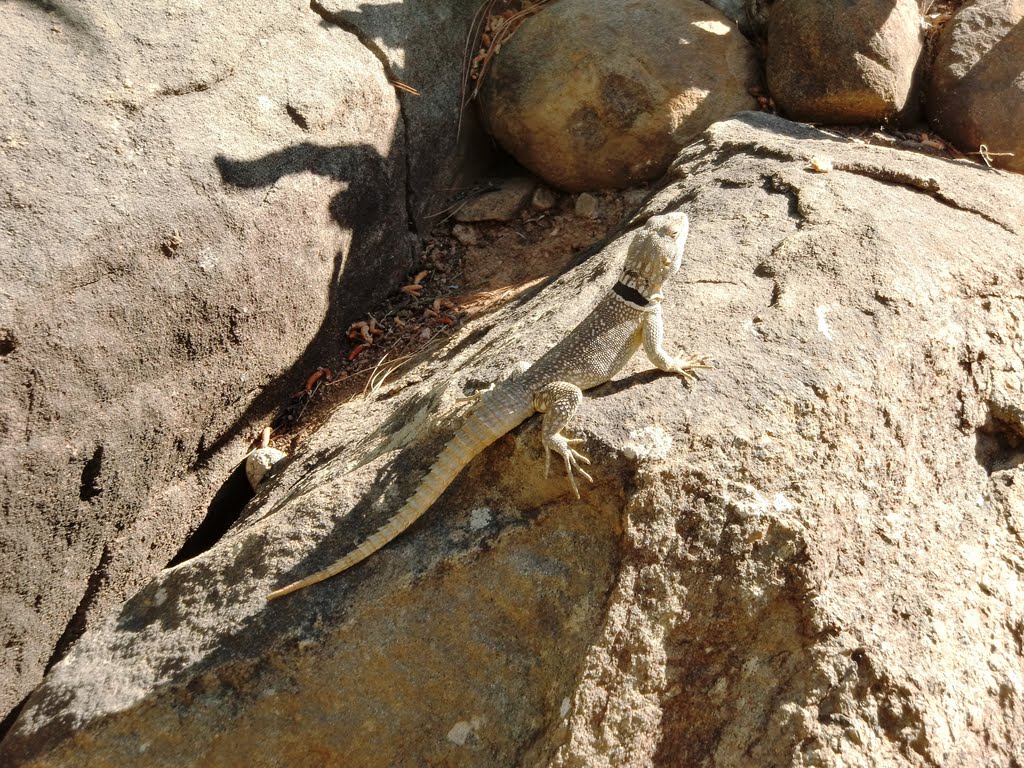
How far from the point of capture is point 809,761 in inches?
112

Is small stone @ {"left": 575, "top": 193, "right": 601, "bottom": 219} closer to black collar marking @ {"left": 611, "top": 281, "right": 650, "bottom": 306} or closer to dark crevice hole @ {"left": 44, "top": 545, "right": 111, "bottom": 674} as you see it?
black collar marking @ {"left": 611, "top": 281, "right": 650, "bottom": 306}

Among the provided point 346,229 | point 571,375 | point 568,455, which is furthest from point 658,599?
point 346,229

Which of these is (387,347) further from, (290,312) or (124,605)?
(124,605)

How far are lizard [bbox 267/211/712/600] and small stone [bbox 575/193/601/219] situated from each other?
2712 millimetres

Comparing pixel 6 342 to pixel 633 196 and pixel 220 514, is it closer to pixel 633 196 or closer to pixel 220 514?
pixel 220 514

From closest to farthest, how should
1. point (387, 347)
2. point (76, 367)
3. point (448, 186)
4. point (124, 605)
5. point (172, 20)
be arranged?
1. point (124, 605)
2. point (76, 367)
3. point (172, 20)
4. point (387, 347)
5. point (448, 186)

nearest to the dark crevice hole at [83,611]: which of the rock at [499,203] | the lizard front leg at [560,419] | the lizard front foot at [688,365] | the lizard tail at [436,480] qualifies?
the lizard tail at [436,480]

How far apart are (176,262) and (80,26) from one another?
122cm

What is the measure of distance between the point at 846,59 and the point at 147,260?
4510 millimetres

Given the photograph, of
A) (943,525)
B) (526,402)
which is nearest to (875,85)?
(943,525)

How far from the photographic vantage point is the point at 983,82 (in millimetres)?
5887

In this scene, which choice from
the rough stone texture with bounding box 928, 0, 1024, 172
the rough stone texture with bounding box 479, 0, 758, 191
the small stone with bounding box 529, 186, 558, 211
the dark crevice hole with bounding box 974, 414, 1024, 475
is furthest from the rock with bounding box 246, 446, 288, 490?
the rough stone texture with bounding box 928, 0, 1024, 172

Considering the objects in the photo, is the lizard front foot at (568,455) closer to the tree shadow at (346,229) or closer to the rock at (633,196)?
the tree shadow at (346,229)

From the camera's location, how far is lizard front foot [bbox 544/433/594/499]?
3.15 meters
